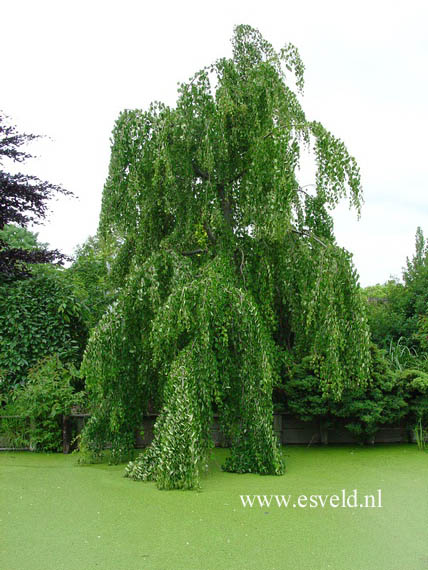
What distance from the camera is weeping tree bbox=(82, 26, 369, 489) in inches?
219

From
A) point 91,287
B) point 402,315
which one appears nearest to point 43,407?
point 91,287

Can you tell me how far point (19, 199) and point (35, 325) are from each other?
2.50 m

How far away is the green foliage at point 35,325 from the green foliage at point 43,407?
54cm

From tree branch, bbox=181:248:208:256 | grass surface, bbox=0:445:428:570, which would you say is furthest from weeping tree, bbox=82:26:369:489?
grass surface, bbox=0:445:428:570

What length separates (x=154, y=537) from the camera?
3906mm

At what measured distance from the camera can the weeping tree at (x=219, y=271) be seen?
5.56 meters

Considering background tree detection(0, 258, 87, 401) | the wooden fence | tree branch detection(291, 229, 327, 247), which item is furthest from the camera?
background tree detection(0, 258, 87, 401)

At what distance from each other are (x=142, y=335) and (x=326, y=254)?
2200 mm

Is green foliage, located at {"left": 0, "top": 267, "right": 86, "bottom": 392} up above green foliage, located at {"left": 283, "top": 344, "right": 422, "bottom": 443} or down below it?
above

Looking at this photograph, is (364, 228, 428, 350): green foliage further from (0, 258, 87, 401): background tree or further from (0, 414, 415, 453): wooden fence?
(0, 258, 87, 401): background tree

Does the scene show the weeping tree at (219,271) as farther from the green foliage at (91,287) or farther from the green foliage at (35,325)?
the green foliage at (35,325)

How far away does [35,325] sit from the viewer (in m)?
8.38

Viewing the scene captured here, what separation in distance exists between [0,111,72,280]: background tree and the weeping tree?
10.1 ft

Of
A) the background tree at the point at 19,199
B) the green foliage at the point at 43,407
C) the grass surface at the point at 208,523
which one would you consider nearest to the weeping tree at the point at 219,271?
the grass surface at the point at 208,523
